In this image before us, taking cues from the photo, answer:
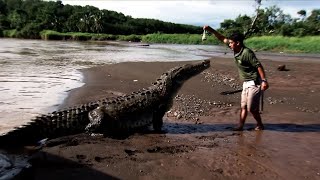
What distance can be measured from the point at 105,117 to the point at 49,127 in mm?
947

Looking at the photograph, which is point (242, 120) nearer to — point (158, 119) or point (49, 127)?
point (158, 119)

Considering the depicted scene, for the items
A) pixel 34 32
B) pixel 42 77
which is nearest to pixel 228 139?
pixel 42 77

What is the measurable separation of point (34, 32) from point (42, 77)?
88.4 m

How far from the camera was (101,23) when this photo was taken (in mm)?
120312

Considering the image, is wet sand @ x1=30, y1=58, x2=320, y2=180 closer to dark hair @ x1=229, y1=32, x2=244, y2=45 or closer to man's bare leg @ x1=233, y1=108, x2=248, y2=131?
man's bare leg @ x1=233, y1=108, x2=248, y2=131

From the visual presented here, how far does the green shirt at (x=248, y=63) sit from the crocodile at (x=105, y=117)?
4.72 ft

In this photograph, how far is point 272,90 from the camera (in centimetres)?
1256

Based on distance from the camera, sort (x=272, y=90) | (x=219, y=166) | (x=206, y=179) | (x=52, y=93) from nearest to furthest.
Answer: (x=206, y=179) < (x=219, y=166) < (x=52, y=93) < (x=272, y=90)

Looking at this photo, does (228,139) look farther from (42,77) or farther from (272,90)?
(42,77)

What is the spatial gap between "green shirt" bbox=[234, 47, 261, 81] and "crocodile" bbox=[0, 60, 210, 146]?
56.7 inches

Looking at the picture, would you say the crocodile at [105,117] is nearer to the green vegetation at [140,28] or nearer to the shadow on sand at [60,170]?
the shadow on sand at [60,170]

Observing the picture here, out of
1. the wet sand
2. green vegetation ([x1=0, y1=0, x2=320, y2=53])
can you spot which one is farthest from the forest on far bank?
the wet sand

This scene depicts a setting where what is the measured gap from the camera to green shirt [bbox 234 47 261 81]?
22.0ft

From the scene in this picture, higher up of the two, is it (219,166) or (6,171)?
(6,171)
